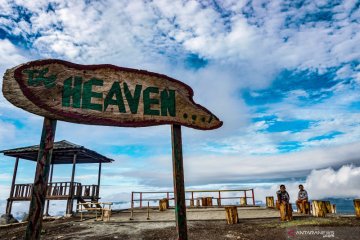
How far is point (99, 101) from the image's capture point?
12.4ft

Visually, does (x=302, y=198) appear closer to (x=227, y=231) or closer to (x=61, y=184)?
(x=227, y=231)

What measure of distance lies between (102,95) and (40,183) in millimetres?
1373

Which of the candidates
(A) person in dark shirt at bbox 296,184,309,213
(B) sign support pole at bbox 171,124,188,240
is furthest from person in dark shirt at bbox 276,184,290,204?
(B) sign support pole at bbox 171,124,188,240

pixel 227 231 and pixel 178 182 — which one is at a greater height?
pixel 178 182

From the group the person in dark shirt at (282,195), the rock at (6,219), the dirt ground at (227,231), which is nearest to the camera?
the dirt ground at (227,231)

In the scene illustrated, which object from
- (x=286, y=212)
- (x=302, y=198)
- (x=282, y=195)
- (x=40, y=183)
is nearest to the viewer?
(x=40, y=183)

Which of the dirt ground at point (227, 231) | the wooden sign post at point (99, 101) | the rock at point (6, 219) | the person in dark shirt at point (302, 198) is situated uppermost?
the wooden sign post at point (99, 101)

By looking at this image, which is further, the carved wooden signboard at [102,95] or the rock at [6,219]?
the rock at [6,219]

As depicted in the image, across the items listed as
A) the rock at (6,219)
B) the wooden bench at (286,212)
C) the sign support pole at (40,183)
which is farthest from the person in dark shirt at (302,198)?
the rock at (6,219)

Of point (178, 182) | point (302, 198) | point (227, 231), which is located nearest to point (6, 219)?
point (227, 231)

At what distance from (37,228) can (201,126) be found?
2611 millimetres

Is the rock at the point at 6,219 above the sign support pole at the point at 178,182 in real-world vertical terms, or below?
→ below

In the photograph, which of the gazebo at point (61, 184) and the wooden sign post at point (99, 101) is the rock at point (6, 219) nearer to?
the gazebo at point (61, 184)

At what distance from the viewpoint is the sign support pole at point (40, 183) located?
3.10m
